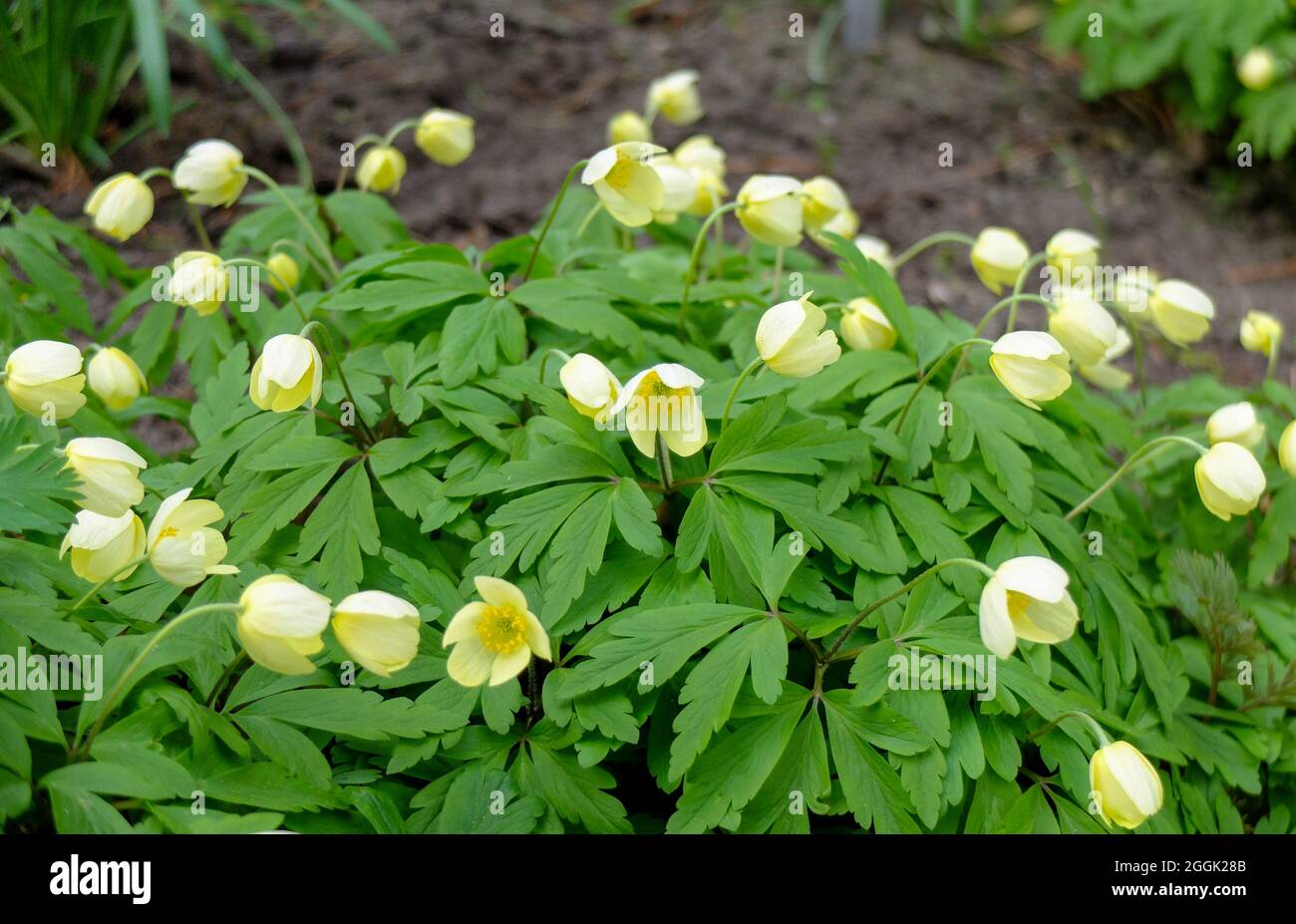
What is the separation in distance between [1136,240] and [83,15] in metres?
3.68

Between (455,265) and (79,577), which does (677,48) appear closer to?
(455,265)

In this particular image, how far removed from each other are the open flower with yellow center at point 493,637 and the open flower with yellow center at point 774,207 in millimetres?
951

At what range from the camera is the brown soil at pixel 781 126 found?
4012 mm

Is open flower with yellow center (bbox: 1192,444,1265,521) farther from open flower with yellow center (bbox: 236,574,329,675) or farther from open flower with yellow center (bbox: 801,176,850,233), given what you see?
open flower with yellow center (bbox: 236,574,329,675)

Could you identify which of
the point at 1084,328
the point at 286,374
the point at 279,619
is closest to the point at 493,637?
the point at 279,619

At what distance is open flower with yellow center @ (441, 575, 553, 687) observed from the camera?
1.58 meters

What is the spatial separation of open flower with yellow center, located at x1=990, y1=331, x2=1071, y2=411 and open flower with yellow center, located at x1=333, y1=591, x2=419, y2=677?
98 cm

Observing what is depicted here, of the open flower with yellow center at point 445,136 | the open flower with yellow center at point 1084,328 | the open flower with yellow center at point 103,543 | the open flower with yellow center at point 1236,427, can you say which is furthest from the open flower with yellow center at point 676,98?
the open flower with yellow center at point 103,543

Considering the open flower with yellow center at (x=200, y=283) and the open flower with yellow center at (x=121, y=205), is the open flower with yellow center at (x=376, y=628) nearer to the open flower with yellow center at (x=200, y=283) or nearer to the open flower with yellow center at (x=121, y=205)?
the open flower with yellow center at (x=200, y=283)

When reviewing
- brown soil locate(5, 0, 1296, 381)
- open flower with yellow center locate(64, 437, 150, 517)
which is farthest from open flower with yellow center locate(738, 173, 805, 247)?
brown soil locate(5, 0, 1296, 381)

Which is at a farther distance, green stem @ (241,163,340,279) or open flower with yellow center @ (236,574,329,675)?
green stem @ (241,163,340,279)

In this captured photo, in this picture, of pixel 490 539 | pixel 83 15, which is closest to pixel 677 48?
pixel 83 15

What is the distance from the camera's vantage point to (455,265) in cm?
216
